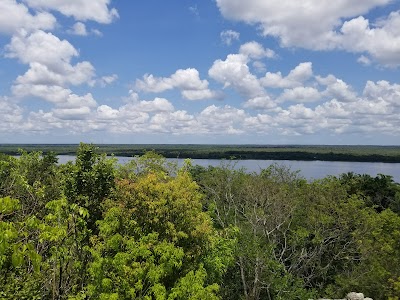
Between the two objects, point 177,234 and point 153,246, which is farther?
point 177,234

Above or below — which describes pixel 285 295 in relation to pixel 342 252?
below

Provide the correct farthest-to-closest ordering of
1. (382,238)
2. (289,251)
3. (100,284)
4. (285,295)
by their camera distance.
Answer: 1. (289,251)
2. (382,238)
3. (285,295)
4. (100,284)

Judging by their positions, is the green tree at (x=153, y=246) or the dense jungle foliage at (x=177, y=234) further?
the green tree at (x=153, y=246)

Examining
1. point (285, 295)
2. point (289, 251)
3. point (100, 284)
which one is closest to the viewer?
point (100, 284)

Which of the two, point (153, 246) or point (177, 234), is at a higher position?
point (177, 234)

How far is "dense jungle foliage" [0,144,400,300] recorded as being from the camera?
11.7 metres

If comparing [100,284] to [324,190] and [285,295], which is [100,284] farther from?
[324,190]

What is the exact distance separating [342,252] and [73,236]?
18.6m

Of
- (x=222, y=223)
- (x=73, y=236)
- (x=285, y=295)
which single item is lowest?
(x=285, y=295)

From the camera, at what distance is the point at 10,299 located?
31.3 ft

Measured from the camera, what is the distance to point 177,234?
13.9 m

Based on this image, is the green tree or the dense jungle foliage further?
the green tree

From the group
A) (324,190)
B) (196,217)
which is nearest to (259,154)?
(324,190)

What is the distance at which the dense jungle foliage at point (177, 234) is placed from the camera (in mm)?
11688
